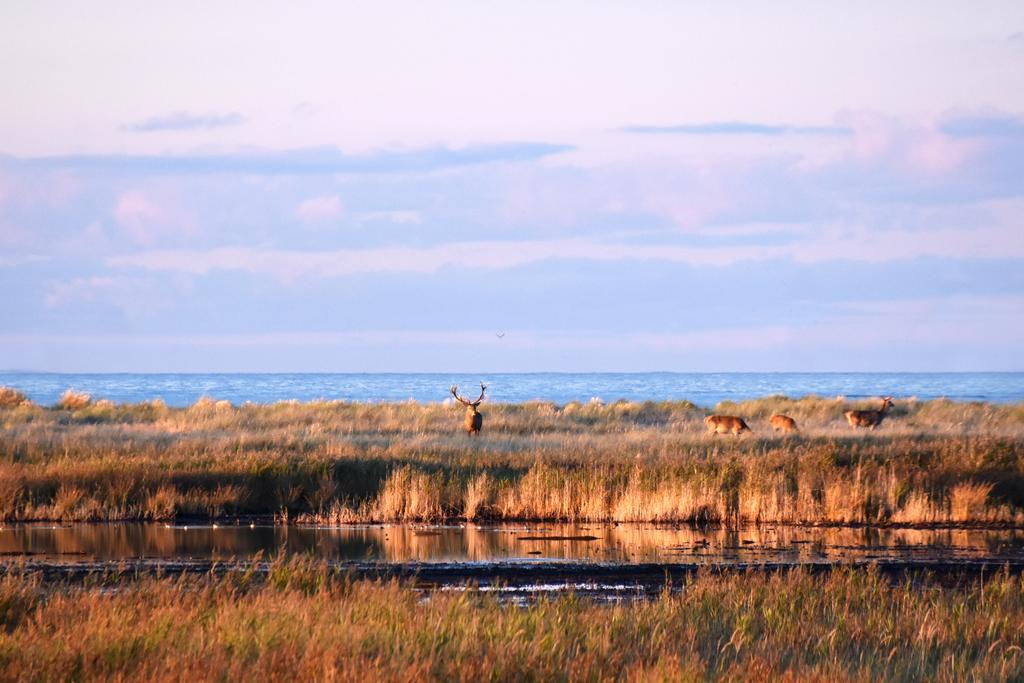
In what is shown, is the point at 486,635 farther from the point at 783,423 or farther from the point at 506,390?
the point at 506,390

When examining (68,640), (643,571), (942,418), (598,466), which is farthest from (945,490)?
(942,418)

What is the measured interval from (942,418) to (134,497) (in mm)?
27884

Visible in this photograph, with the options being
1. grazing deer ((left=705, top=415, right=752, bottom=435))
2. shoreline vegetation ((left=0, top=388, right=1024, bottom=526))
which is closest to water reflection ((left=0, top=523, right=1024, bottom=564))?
shoreline vegetation ((left=0, top=388, right=1024, bottom=526))

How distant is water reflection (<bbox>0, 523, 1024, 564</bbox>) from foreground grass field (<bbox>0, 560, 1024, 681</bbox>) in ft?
16.0

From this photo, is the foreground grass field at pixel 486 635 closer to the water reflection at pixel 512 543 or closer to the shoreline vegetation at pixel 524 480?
the water reflection at pixel 512 543

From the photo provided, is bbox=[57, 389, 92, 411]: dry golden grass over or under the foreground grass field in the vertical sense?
over

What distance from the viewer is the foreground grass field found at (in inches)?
291

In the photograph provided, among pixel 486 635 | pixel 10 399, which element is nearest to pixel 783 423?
pixel 486 635

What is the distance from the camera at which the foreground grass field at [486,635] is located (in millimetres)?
7398

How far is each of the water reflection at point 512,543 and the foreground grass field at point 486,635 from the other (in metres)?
4.87

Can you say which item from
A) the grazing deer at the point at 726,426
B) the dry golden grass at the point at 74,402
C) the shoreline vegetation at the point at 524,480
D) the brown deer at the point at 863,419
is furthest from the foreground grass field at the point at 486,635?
the dry golden grass at the point at 74,402

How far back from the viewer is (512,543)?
1739 cm

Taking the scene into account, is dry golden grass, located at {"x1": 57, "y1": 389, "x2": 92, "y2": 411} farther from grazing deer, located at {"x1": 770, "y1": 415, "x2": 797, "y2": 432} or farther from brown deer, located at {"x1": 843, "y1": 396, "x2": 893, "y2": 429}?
brown deer, located at {"x1": 843, "y1": 396, "x2": 893, "y2": 429}

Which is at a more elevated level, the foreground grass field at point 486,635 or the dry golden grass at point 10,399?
the dry golden grass at point 10,399
